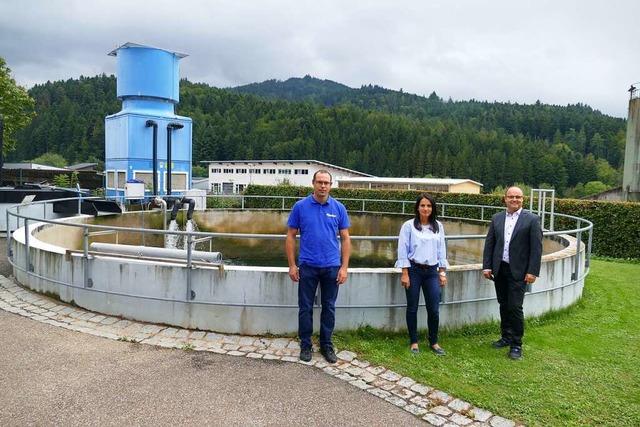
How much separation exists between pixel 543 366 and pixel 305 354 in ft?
8.17

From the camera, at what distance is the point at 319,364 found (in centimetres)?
484

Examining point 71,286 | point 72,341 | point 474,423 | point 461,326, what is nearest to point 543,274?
point 461,326

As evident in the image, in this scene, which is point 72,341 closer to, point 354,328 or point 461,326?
point 354,328

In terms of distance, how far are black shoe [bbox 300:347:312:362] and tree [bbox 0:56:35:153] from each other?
34.7 meters

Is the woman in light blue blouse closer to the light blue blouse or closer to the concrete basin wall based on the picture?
the light blue blouse

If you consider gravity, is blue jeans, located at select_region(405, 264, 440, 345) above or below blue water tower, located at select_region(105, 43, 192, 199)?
below

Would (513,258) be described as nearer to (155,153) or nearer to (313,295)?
(313,295)

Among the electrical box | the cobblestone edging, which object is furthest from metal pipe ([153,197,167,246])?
the cobblestone edging

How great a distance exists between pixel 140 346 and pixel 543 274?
17.5 feet

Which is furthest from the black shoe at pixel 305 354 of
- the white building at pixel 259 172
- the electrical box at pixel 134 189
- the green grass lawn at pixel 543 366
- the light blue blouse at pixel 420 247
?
the white building at pixel 259 172

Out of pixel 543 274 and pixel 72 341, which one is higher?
pixel 543 274

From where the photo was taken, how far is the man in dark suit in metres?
5.03

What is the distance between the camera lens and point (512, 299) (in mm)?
5172

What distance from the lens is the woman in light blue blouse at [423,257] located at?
16.5 feet
